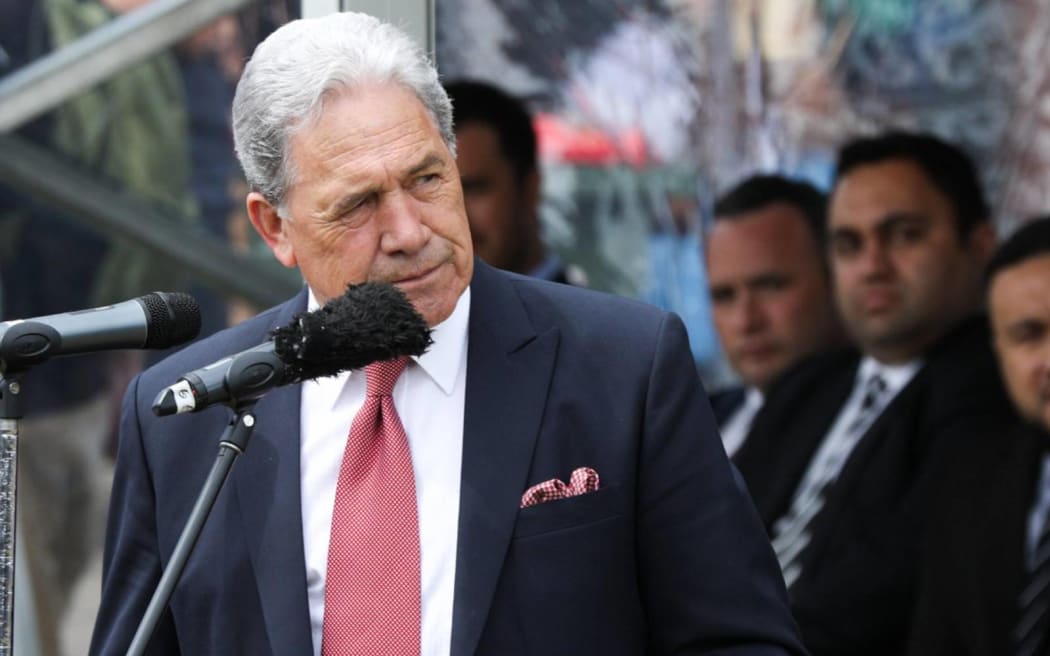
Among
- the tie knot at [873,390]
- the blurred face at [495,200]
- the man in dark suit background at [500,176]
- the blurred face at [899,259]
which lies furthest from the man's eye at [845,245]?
the blurred face at [495,200]

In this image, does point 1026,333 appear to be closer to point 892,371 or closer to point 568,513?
point 892,371

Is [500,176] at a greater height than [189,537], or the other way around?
[500,176]

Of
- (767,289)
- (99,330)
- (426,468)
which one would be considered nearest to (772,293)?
(767,289)

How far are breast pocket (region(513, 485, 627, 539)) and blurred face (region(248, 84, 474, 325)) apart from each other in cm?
27

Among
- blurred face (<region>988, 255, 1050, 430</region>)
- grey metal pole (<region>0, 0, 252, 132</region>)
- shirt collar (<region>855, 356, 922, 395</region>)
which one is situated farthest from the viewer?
grey metal pole (<region>0, 0, 252, 132</region>)

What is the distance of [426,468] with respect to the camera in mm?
2070

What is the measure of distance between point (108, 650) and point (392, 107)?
2.49 feet

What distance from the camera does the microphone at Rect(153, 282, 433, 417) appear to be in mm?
1701

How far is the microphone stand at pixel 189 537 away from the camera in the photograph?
1.63 m

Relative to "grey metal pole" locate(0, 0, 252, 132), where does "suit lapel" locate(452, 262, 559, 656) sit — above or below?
below

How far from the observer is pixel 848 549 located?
3.96 meters

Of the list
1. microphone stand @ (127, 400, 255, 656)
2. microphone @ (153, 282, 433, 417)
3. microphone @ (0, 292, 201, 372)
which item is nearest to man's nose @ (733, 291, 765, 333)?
microphone @ (153, 282, 433, 417)

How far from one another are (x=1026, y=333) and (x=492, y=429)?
83.3 inches

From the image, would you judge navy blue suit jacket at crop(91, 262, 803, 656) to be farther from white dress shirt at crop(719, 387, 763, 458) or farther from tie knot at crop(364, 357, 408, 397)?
white dress shirt at crop(719, 387, 763, 458)
